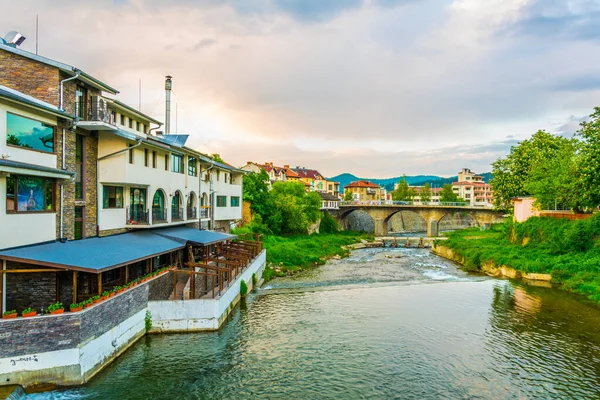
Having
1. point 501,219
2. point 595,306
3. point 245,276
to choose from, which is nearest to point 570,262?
point 595,306

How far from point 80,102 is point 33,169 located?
19.2 ft

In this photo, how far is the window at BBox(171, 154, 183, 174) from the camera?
27.7 meters

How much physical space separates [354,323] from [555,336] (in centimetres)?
975

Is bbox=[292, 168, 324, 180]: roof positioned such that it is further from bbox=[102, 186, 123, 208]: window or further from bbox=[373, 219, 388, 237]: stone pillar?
bbox=[102, 186, 123, 208]: window

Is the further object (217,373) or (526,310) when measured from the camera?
(526,310)

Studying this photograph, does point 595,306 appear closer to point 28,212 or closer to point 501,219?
point 28,212

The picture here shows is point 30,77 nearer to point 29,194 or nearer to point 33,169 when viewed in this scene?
point 33,169

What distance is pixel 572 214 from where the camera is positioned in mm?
39469

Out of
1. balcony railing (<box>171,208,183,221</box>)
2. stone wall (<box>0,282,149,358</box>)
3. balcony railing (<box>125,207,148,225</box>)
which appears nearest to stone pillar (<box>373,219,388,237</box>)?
balcony railing (<box>171,208,183,221</box>)

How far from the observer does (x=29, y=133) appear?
1593 centimetres

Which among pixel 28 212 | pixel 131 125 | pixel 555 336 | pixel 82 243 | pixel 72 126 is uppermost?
pixel 131 125

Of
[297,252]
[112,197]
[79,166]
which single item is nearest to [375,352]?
[112,197]

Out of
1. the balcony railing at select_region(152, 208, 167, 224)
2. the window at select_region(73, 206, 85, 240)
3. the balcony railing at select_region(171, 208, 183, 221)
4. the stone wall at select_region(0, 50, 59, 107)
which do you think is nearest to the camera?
the stone wall at select_region(0, 50, 59, 107)

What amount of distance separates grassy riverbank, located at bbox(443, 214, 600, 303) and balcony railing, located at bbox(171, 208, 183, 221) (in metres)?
27.8
